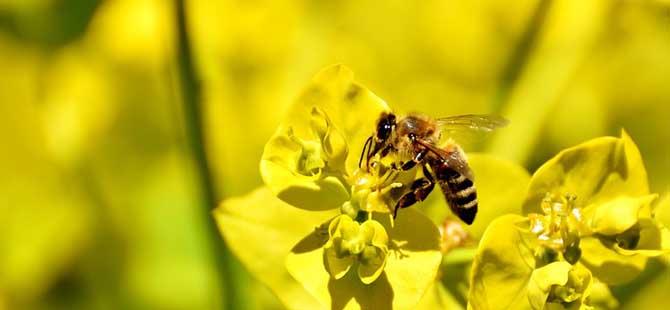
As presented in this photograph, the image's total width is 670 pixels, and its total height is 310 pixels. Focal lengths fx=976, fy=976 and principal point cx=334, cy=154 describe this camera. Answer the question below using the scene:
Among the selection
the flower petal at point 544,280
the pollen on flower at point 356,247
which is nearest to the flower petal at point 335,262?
the pollen on flower at point 356,247

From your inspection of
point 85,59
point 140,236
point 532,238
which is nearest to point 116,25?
point 85,59

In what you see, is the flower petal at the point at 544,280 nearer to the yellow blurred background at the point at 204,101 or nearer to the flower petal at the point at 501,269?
the flower petal at the point at 501,269

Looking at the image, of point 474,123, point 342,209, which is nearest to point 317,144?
point 342,209

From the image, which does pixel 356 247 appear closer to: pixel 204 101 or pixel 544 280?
pixel 544 280

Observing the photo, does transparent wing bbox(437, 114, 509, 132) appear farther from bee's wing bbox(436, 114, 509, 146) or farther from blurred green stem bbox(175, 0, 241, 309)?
blurred green stem bbox(175, 0, 241, 309)

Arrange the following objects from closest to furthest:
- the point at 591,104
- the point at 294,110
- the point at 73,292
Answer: the point at 294,110, the point at 73,292, the point at 591,104

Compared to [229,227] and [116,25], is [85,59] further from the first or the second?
[229,227]
